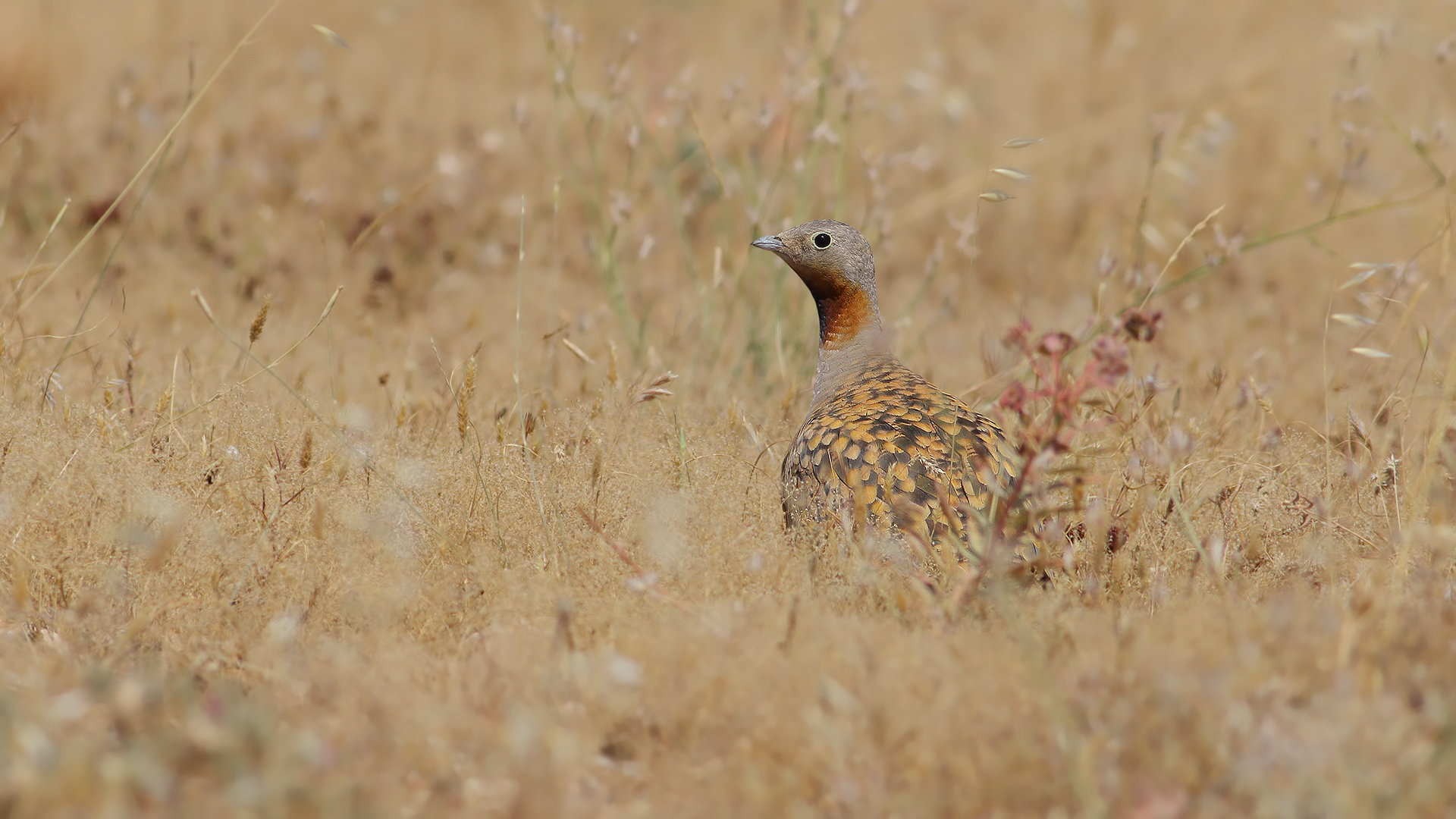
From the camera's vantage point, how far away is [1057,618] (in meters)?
2.81

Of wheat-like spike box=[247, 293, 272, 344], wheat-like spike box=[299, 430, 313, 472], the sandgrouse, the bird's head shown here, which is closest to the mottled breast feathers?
the sandgrouse

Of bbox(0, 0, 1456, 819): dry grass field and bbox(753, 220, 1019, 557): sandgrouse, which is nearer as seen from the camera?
bbox(0, 0, 1456, 819): dry grass field

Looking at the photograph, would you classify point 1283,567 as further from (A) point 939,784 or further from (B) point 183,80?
(B) point 183,80

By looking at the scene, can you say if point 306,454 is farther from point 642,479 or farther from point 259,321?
point 642,479

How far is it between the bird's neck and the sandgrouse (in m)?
0.11

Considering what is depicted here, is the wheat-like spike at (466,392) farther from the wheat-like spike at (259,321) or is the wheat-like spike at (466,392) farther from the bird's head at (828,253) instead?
the bird's head at (828,253)

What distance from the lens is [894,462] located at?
376 cm

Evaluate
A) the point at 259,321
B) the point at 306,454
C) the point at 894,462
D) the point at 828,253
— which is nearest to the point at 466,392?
the point at 306,454

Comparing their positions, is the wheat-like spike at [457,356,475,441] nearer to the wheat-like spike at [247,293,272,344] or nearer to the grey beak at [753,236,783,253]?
the wheat-like spike at [247,293,272,344]

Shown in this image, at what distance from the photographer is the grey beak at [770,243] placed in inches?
193

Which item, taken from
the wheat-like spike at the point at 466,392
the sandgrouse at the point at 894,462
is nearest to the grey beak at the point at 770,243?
the sandgrouse at the point at 894,462

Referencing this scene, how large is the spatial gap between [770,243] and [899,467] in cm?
149

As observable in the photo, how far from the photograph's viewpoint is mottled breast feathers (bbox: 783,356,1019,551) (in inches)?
141

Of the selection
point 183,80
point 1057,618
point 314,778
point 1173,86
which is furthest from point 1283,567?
point 183,80
